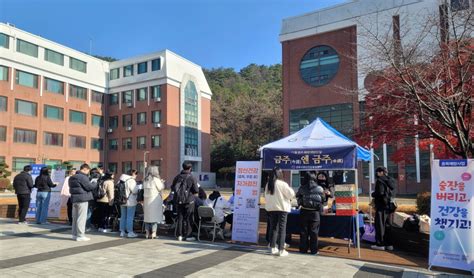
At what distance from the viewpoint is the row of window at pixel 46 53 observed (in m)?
41.7

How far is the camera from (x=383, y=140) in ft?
43.5

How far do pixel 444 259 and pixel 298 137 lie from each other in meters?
4.12

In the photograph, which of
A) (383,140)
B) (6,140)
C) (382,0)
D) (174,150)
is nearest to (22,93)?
(6,140)

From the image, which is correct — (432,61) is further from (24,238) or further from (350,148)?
(24,238)

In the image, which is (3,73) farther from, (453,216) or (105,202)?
(453,216)

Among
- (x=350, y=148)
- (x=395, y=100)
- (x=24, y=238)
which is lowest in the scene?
(x=24, y=238)

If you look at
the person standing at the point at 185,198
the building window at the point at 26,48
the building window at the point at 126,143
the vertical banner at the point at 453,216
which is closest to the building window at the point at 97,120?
the building window at the point at 126,143

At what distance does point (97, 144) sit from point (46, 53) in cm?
1345

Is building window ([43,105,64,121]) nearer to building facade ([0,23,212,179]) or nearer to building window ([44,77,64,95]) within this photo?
building facade ([0,23,212,179])

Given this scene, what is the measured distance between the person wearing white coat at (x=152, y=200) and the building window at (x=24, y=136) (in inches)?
1576

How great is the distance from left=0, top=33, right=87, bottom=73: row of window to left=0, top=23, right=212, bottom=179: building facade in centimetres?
10

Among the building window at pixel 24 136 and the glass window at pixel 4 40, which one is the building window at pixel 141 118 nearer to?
the building window at pixel 24 136

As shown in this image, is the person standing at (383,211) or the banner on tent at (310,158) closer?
the banner on tent at (310,158)

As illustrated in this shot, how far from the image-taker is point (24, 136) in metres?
44.0
